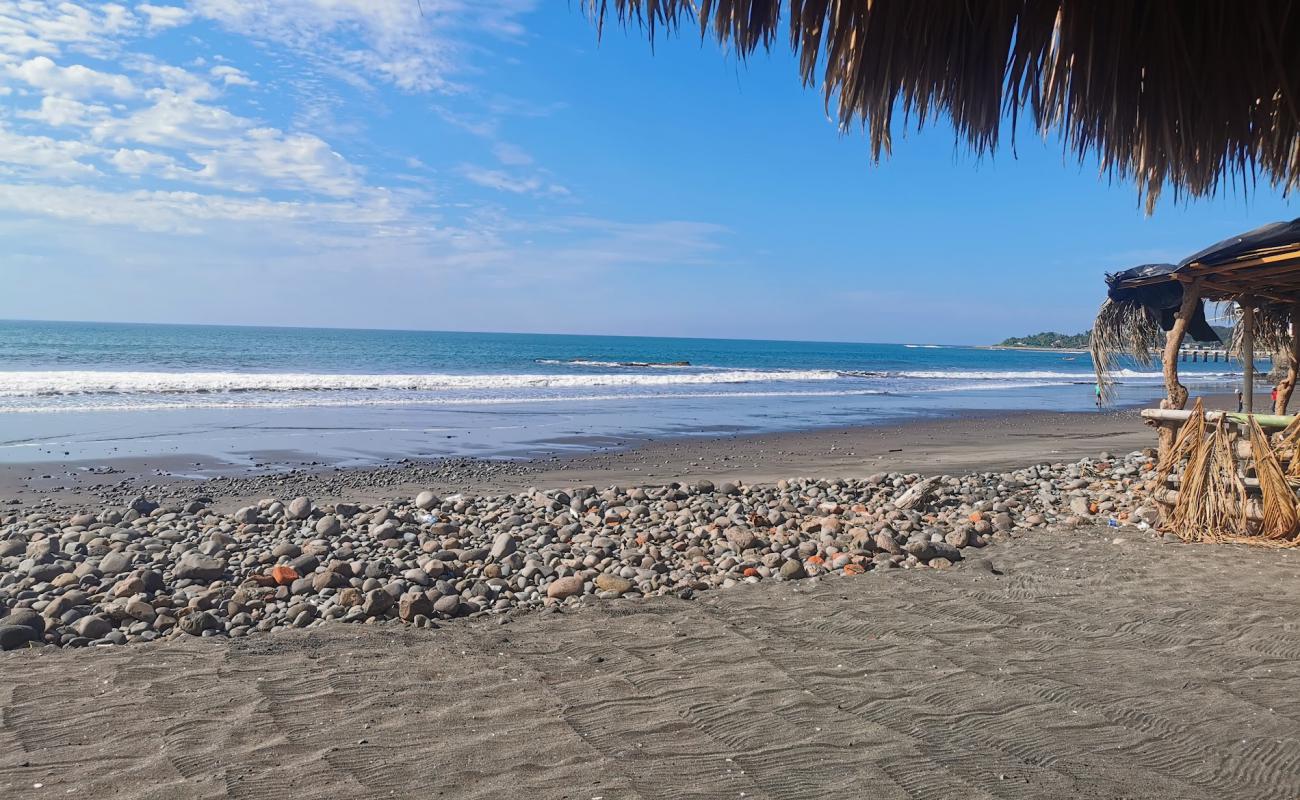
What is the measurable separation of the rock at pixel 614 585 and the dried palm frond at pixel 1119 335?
787 centimetres

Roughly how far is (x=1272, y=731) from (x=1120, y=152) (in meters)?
2.32

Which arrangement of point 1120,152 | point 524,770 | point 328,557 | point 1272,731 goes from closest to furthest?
1. point 524,770
2. point 1272,731
3. point 1120,152
4. point 328,557

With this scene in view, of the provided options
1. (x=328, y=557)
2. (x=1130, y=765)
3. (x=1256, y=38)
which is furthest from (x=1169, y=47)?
(x=328, y=557)

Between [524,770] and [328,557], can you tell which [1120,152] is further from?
[328,557]

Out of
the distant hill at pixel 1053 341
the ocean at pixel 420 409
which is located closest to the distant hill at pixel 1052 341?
the distant hill at pixel 1053 341

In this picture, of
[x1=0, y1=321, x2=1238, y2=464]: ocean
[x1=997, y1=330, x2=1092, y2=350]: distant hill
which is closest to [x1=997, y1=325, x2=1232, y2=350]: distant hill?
[x1=997, y1=330, x2=1092, y2=350]: distant hill

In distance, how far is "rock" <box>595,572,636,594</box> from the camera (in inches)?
212

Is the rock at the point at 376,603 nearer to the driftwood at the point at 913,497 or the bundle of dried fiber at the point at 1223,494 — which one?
the driftwood at the point at 913,497

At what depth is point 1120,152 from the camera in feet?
11.2

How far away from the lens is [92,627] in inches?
177

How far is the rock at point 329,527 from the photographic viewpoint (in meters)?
7.04

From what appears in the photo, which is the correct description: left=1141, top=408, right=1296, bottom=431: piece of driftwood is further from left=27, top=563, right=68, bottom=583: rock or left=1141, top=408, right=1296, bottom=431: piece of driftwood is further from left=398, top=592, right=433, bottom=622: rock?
left=27, top=563, right=68, bottom=583: rock

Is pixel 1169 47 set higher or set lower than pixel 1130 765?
higher

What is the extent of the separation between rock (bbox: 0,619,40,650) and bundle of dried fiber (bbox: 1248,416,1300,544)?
8032mm
